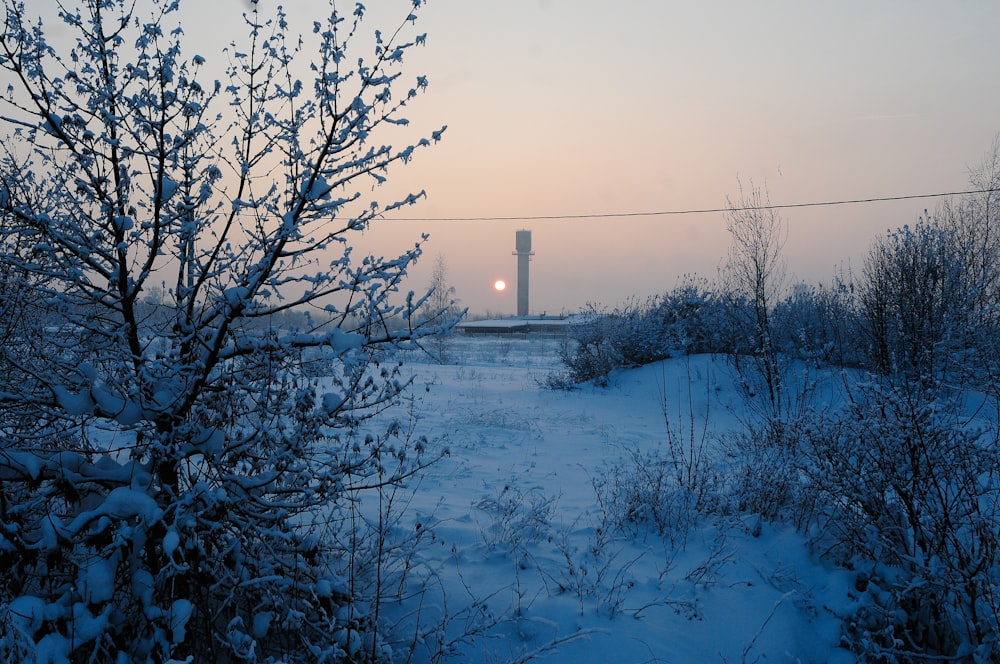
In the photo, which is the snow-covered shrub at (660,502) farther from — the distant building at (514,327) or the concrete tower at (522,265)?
the concrete tower at (522,265)

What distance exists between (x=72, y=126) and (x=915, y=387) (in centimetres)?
567

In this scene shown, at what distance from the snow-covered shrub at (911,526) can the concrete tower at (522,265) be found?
87.6 metres

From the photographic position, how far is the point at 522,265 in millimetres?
96625

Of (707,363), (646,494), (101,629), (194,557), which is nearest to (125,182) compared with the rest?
(194,557)

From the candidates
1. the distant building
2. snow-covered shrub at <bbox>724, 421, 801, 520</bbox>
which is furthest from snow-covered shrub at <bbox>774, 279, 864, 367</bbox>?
the distant building

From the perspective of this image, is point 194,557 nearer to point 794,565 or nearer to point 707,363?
point 794,565

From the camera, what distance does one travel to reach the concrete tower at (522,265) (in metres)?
93.6

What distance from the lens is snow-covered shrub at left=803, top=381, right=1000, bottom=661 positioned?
3246 millimetres

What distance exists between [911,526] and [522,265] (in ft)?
307

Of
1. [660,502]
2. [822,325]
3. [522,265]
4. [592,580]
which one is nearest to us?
[592,580]

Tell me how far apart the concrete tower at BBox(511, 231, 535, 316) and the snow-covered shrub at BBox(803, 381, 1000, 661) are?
87.6 m

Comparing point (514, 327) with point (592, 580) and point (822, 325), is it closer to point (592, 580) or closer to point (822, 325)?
point (822, 325)

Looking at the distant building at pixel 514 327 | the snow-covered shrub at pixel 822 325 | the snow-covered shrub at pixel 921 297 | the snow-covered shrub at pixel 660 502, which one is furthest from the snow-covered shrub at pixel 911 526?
the distant building at pixel 514 327

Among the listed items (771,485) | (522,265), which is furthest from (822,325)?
(522,265)
